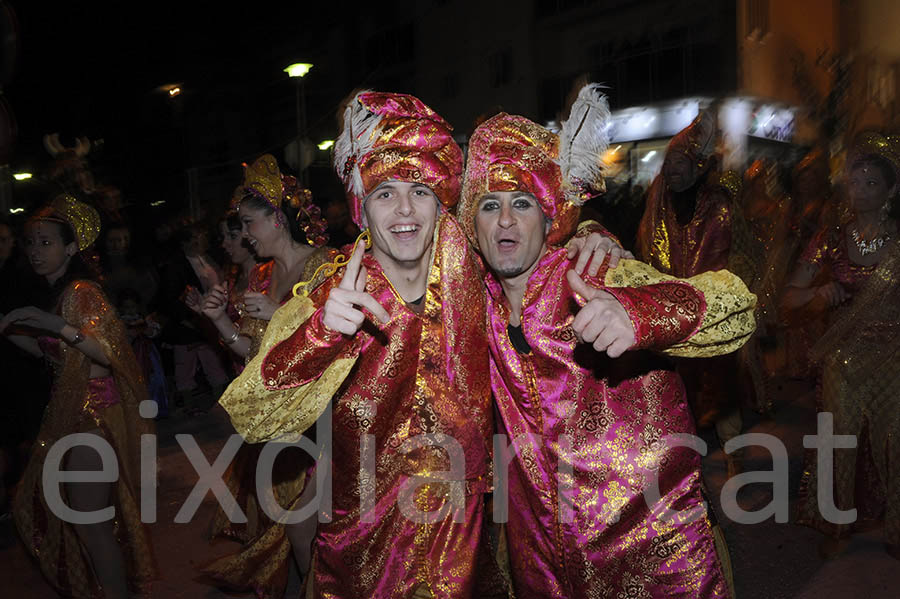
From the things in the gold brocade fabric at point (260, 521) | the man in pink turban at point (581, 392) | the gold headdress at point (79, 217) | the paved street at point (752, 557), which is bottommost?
the paved street at point (752, 557)

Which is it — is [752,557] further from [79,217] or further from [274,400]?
[79,217]

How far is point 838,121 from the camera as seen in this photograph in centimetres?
476

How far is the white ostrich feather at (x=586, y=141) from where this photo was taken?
2400 mm

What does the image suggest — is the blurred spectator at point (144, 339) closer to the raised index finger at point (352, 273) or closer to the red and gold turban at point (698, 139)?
the red and gold turban at point (698, 139)

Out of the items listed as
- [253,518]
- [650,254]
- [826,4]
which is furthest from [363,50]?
[253,518]

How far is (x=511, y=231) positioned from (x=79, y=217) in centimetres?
248

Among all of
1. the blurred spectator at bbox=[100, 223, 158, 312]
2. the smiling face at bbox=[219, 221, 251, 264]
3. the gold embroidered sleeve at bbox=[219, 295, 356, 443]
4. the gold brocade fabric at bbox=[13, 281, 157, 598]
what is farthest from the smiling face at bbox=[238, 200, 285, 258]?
the blurred spectator at bbox=[100, 223, 158, 312]

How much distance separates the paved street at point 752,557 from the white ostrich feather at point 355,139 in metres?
2.56

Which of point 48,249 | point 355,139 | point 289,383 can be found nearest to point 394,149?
point 355,139

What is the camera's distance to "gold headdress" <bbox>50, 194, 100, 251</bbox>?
11.9 ft

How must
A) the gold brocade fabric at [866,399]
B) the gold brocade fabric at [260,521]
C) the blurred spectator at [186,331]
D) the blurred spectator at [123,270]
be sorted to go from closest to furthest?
the gold brocade fabric at [260,521] → the gold brocade fabric at [866,399] → the blurred spectator at [123,270] → the blurred spectator at [186,331]

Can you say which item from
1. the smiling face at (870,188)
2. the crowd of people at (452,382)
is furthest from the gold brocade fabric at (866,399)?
the crowd of people at (452,382)

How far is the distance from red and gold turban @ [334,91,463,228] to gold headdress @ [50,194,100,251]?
5.98 feet

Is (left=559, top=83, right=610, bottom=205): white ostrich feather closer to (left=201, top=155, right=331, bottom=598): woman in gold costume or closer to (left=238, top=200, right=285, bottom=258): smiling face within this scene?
(left=201, top=155, right=331, bottom=598): woman in gold costume
